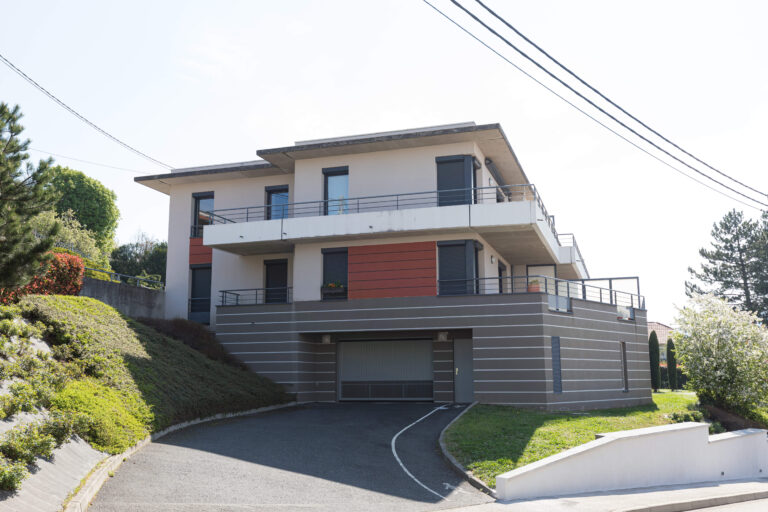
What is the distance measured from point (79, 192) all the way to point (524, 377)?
3740cm

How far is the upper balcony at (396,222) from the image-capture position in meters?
21.8

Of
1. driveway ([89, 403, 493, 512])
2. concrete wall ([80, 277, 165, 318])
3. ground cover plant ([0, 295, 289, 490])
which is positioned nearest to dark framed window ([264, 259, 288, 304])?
concrete wall ([80, 277, 165, 318])

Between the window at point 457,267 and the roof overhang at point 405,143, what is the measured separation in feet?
12.5

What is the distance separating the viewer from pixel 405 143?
23500 mm

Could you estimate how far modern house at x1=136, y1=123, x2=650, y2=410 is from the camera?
833 inches

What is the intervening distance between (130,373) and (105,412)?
10.3 ft

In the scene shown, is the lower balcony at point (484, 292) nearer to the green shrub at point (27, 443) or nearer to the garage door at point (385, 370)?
the garage door at point (385, 370)

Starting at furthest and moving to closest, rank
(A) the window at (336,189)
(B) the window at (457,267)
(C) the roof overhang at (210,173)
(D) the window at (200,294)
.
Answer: (D) the window at (200,294)
(C) the roof overhang at (210,173)
(A) the window at (336,189)
(B) the window at (457,267)

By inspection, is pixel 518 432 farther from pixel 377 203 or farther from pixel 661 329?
pixel 661 329

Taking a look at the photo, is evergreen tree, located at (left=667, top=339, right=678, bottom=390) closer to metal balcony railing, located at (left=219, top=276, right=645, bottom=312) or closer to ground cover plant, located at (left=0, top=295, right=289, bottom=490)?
metal balcony railing, located at (left=219, top=276, right=645, bottom=312)

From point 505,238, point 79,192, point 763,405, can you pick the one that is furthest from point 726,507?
point 79,192

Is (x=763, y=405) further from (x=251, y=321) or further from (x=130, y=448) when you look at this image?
(x=130, y=448)

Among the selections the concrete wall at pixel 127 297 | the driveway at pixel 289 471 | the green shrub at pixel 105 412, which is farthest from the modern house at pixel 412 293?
the green shrub at pixel 105 412

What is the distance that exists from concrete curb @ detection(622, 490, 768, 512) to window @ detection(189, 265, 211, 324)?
20.4m
